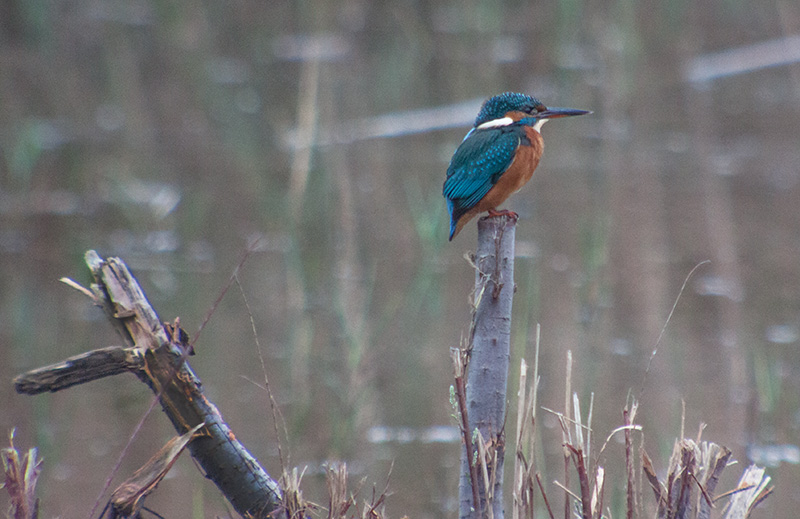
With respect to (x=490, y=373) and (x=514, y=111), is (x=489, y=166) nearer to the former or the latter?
Answer: (x=514, y=111)

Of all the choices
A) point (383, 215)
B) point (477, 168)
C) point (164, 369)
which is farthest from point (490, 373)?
point (383, 215)

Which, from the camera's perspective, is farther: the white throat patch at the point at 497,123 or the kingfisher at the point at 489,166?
the white throat patch at the point at 497,123

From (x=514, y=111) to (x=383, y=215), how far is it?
268cm

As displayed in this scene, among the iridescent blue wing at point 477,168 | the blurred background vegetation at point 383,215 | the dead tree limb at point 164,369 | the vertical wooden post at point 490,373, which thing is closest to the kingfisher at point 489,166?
the iridescent blue wing at point 477,168

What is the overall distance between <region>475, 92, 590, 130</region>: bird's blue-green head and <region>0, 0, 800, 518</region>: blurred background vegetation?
0.51m

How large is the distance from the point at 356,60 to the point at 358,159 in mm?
1792

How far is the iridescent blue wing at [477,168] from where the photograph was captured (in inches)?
108

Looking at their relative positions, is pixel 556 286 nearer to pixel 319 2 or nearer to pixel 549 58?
pixel 549 58

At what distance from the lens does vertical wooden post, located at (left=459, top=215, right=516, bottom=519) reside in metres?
1.92

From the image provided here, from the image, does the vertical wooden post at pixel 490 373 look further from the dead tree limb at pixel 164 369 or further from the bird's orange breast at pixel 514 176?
the bird's orange breast at pixel 514 176

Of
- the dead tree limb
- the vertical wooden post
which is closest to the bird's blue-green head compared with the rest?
the vertical wooden post

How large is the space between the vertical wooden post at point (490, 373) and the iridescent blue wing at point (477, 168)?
0.73 meters

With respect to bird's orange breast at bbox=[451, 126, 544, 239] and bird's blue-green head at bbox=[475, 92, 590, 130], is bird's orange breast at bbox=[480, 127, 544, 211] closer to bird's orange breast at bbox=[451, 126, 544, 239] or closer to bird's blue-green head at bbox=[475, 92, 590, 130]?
bird's orange breast at bbox=[451, 126, 544, 239]

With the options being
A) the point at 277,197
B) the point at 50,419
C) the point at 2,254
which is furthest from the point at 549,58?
the point at 50,419
